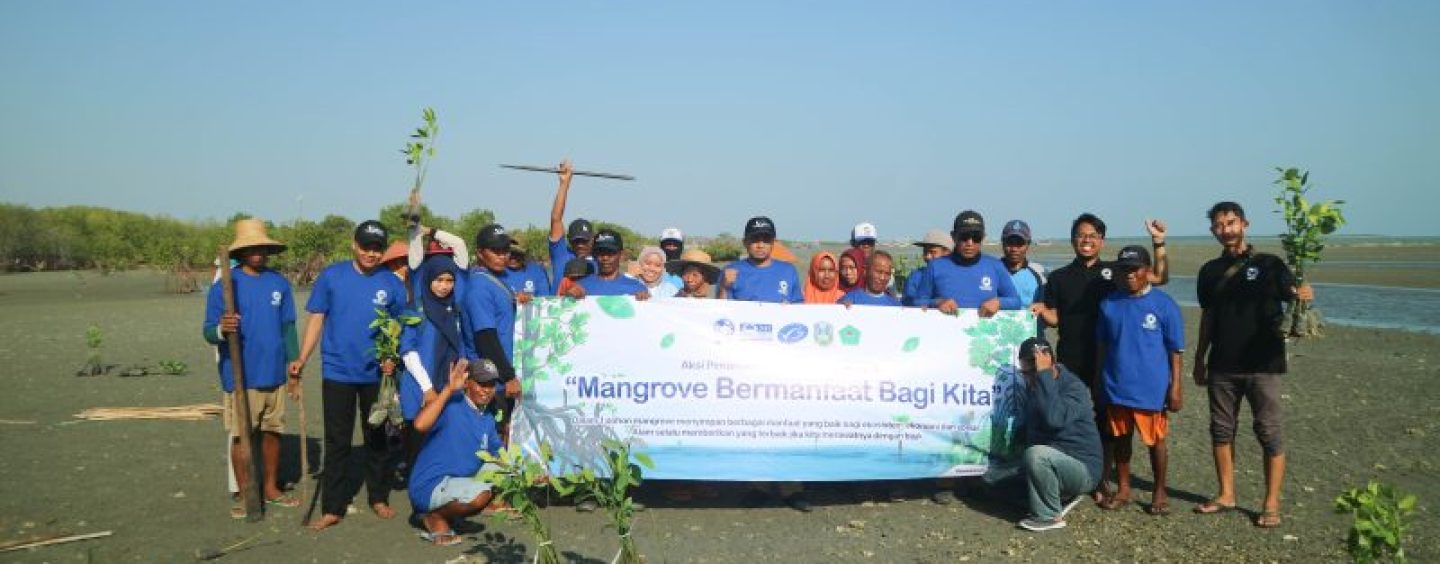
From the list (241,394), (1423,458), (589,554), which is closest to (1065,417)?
(589,554)

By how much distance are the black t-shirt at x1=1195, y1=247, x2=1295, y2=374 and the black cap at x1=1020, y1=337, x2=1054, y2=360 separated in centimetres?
127

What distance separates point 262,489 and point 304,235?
33.0 m

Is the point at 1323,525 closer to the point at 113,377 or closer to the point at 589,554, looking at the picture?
the point at 589,554

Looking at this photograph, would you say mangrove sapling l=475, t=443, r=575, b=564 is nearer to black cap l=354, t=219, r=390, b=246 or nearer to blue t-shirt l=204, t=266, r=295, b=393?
black cap l=354, t=219, r=390, b=246

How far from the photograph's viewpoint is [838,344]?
6.81m

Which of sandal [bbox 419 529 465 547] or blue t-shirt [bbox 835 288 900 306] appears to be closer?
sandal [bbox 419 529 465 547]

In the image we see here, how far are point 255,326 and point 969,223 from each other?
5.74 metres

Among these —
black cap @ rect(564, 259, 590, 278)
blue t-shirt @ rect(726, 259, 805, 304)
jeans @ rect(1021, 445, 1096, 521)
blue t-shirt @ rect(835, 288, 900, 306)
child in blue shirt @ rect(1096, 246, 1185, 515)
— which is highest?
black cap @ rect(564, 259, 590, 278)

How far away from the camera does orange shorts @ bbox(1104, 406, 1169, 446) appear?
6691 millimetres

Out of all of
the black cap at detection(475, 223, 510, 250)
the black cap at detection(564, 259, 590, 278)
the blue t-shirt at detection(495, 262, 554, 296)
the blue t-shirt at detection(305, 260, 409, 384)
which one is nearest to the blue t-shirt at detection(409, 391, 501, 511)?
the blue t-shirt at detection(305, 260, 409, 384)

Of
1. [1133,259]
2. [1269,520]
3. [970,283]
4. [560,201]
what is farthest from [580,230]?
[1269,520]

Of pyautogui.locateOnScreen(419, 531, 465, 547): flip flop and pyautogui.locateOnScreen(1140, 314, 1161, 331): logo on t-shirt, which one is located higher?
pyautogui.locateOnScreen(1140, 314, 1161, 331): logo on t-shirt

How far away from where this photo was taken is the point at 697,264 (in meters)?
8.09

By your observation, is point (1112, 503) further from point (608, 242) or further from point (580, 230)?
point (580, 230)
